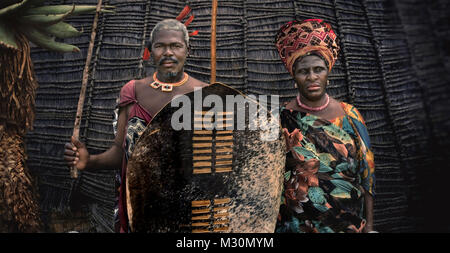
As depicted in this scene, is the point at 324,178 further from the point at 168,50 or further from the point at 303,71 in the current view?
the point at 168,50

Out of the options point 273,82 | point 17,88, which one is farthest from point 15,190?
point 273,82

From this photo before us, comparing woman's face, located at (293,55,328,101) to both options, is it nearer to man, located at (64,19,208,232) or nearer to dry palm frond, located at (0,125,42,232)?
man, located at (64,19,208,232)

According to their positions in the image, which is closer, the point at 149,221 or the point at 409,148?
the point at 149,221

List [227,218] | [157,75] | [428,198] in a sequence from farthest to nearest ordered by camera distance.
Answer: [428,198]
[157,75]
[227,218]

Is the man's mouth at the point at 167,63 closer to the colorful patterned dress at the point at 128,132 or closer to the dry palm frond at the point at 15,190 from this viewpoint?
the colorful patterned dress at the point at 128,132

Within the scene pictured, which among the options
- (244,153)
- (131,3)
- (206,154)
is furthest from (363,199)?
(131,3)

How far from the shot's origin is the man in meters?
2.11

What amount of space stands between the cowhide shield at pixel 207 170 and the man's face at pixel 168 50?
33 centimetres

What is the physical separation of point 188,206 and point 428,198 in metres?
2.09

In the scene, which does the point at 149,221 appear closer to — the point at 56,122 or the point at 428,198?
the point at 56,122

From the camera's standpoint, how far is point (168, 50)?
214 centimetres

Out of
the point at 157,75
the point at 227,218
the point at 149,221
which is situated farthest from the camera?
the point at 157,75

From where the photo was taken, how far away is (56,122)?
3.15 m

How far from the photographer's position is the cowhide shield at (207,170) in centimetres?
187
